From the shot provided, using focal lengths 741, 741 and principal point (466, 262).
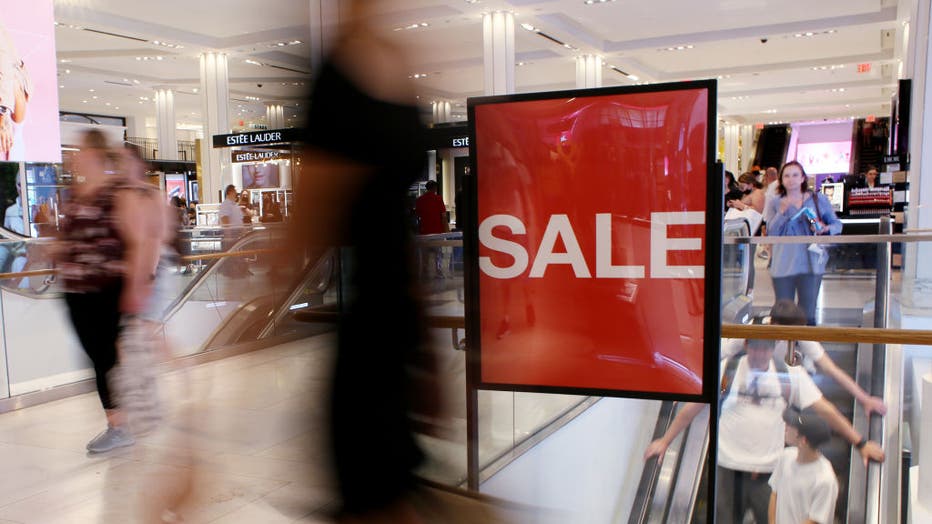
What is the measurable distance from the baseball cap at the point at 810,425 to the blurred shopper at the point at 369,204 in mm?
3222

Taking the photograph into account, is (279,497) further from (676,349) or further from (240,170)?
(240,170)

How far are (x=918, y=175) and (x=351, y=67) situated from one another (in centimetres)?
808

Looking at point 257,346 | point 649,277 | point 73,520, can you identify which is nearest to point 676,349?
point 649,277

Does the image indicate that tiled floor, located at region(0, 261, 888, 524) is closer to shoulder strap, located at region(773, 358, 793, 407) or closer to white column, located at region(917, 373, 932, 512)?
shoulder strap, located at region(773, 358, 793, 407)

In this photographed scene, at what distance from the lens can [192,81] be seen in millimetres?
18359

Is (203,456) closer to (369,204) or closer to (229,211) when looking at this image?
(369,204)

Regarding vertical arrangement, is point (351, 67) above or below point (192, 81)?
below

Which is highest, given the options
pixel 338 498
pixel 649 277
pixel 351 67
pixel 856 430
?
pixel 351 67

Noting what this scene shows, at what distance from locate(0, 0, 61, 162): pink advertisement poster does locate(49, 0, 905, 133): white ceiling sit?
2.59m

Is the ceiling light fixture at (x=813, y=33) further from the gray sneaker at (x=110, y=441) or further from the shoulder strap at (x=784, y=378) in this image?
the gray sneaker at (x=110, y=441)

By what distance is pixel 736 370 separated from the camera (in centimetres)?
421

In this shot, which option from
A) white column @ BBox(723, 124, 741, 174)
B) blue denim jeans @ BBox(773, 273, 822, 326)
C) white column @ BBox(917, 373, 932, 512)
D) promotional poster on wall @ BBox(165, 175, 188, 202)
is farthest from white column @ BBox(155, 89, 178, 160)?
white column @ BBox(723, 124, 741, 174)

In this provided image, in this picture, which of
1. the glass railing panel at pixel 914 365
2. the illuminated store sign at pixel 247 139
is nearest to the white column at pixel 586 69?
the illuminated store sign at pixel 247 139

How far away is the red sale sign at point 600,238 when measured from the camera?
1904mm
